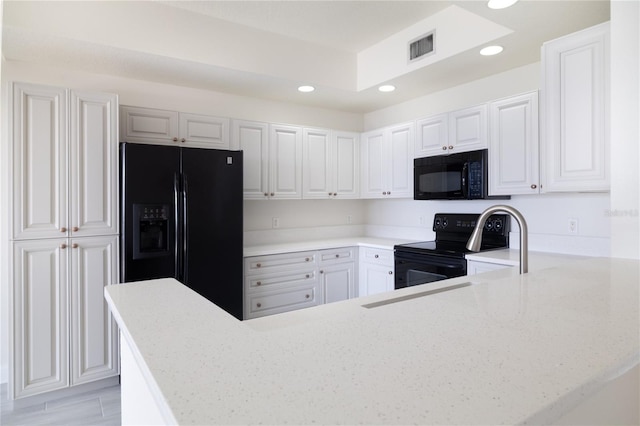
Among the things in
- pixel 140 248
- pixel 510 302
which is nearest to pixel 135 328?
pixel 510 302

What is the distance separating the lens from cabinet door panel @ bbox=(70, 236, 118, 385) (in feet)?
8.41

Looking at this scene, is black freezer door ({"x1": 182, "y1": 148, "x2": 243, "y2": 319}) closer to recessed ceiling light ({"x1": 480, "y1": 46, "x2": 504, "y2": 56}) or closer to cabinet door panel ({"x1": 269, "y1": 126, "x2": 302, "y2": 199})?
cabinet door panel ({"x1": 269, "y1": 126, "x2": 302, "y2": 199})

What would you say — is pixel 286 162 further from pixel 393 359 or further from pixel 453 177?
pixel 393 359

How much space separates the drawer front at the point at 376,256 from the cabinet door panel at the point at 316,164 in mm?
732

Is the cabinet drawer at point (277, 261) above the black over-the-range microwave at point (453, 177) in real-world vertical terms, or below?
below

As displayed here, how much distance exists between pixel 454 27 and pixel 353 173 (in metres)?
1.85

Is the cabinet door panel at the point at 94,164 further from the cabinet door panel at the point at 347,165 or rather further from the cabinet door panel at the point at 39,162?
the cabinet door panel at the point at 347,165

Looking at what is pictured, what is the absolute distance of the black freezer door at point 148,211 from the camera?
2635mm

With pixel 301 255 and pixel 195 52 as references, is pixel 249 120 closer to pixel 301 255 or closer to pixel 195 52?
pixel 195 52

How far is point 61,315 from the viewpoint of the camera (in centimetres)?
252

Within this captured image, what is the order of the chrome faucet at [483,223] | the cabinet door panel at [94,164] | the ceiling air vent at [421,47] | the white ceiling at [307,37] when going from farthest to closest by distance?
the ceiling air vent at [421,47] < the cabinet door panel at [94,164] < the white ceiling at [307,37] < the chrome faucet at [483,223]

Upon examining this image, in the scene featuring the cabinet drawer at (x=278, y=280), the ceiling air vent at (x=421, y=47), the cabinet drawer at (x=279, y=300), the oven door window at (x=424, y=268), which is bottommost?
the cabinet drawer at (x=279, y=300)

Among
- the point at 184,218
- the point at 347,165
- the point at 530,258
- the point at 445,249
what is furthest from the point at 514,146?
the point at 184,218

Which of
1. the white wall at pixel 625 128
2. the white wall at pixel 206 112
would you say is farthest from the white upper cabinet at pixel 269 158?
the white wall at pixel 625 128
